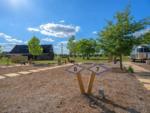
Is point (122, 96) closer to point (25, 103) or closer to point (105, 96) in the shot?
point (105, 96)

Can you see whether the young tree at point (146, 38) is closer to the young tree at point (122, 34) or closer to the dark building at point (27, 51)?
the young tree at point (122, 34)

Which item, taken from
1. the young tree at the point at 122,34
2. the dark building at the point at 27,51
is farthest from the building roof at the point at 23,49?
the young tree at the point at 122,34

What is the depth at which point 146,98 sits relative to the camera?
8.01m

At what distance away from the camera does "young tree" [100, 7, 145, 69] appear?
20250 millimetres

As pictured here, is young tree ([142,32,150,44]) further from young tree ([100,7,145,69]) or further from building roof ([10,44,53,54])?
building roof ([10,44,53,54])

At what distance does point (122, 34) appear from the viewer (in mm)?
20422

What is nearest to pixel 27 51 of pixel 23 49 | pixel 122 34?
pixel 23 49

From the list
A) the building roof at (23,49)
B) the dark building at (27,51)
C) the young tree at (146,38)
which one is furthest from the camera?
the building roof at (23,49)

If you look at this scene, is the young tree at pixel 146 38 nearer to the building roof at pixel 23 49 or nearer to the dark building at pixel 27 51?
the dark building at pixel 27 51

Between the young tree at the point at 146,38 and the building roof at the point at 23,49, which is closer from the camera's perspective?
the young tree at the point at 146,38

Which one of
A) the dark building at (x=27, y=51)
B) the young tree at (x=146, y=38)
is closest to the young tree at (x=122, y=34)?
the young tree at (x=146, y=38)

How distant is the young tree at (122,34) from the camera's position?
20.2 m

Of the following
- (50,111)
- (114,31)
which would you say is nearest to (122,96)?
(50,111)

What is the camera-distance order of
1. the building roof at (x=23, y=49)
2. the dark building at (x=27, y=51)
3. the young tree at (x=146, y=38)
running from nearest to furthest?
the young tree at (x=146, y=38) < the dark building at (x=27, y=51) < the building roof at (x=23, y=49)
